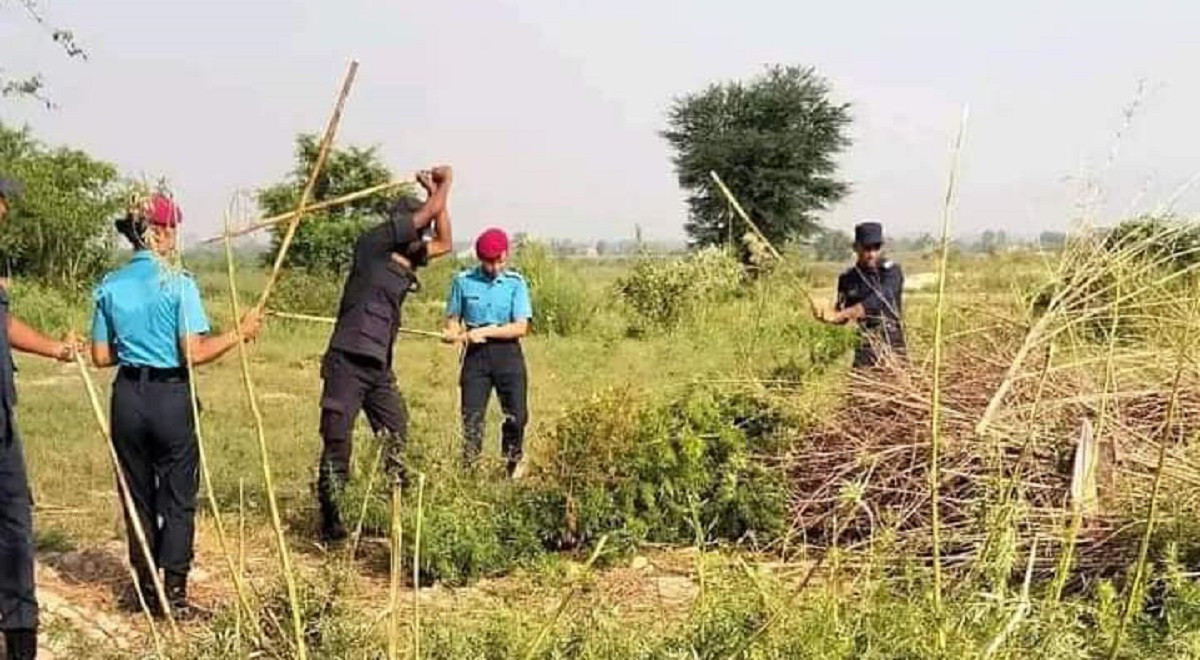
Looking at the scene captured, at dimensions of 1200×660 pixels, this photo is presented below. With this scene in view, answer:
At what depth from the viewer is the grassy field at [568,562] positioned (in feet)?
10.9

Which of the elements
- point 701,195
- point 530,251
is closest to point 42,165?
point 530,251

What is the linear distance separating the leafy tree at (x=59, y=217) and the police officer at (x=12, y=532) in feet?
64.3

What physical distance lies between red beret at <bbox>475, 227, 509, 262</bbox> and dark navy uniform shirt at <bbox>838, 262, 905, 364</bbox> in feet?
6.58

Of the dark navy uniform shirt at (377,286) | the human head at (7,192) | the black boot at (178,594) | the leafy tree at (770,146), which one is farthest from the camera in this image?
the leafy tree at (770,146)

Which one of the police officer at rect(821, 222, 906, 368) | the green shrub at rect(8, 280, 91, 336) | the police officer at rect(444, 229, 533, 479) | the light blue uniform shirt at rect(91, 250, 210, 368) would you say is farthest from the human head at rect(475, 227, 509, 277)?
the green shrub at rect(8, 280, 91, 336)

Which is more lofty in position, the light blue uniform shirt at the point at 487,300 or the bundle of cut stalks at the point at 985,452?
the light blue uniform shirt at the point at 487,300

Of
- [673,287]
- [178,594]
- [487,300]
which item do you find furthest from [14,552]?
[673,287]

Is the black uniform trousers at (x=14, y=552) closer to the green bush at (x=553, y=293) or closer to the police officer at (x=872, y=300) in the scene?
the police officer at (x=872, y=300)

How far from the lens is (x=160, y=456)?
16.4 ft

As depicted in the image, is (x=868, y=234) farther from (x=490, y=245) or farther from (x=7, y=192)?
(x=7, y=192)

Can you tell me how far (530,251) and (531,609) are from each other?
16.3 metres

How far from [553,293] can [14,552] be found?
15.2m

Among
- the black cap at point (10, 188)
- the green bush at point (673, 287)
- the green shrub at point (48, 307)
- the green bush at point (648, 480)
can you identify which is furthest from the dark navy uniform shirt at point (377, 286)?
the green bush at point (673, 287)

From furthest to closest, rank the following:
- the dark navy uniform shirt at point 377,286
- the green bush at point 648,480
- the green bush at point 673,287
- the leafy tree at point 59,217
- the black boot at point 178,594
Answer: the leafy tree at point 59,217 → the green bush at point 673,287 → the dark navy uniform shirt at point 377,286 → the green bush at point 648,480 → the black boot at point 178,594
